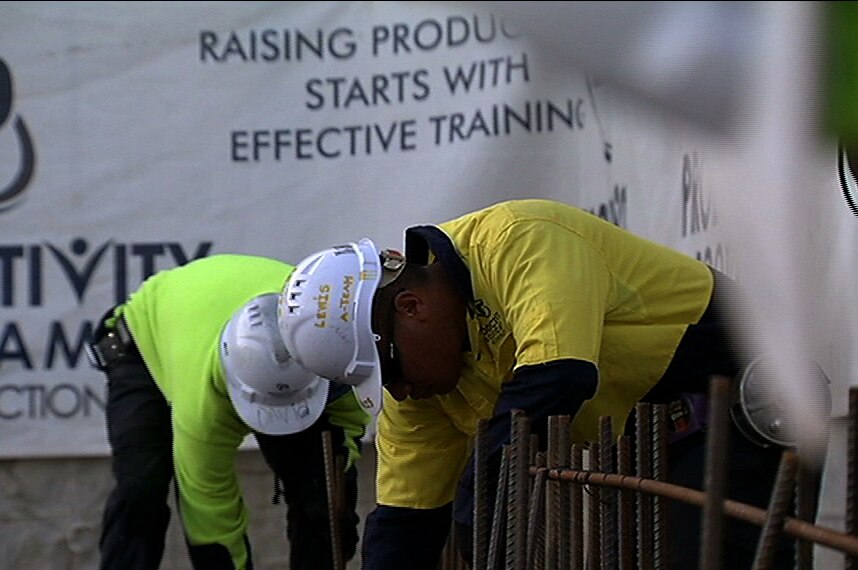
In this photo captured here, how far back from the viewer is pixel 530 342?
2113 mm

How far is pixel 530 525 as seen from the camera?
213 centimetres

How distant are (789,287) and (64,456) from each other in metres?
3.84

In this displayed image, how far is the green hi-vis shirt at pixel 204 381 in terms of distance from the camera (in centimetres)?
324

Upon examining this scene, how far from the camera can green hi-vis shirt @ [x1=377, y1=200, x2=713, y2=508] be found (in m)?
2.14

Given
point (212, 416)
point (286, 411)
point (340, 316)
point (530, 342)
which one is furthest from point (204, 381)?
point (530, 342)

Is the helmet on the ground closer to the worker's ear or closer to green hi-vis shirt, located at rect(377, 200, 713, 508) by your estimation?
green hi-vis shirt, located at rect(377, 200, 713, 508)

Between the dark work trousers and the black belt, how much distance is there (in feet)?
0.07

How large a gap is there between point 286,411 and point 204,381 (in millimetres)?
212

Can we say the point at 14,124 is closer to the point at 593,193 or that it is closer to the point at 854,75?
the point at 593,193

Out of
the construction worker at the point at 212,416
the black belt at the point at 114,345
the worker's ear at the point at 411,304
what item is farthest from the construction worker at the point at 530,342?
the black belt at the point at 114,345

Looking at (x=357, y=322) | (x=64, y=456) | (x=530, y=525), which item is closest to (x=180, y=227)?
(x=64, y=456)

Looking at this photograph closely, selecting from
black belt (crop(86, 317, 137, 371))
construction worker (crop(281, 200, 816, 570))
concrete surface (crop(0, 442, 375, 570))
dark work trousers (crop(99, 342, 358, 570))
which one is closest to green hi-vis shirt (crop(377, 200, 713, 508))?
construction worker (crop(281, 200, 816, 570))

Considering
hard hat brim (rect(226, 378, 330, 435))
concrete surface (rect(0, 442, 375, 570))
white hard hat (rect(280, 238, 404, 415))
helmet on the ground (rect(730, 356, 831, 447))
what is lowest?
concrete surface (rect(0, 442, 375, 570))

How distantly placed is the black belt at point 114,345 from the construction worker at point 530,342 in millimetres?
1197
